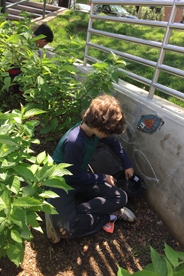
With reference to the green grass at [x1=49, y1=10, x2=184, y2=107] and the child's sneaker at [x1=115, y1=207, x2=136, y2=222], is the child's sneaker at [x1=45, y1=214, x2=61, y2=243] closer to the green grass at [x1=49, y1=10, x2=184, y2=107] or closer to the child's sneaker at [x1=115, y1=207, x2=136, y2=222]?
the child's sneaker at [x1=115, y1=207, x2=136, y2=222]

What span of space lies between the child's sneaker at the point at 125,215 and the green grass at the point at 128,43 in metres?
1.66

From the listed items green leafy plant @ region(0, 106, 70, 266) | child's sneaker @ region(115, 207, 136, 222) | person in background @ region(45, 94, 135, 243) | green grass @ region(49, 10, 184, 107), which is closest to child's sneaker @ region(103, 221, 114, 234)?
person in background @ region(45, 94, 135, 243)

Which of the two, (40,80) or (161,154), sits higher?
(40,80)

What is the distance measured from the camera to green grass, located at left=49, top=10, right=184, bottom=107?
4479mm

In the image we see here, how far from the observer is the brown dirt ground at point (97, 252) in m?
2.04

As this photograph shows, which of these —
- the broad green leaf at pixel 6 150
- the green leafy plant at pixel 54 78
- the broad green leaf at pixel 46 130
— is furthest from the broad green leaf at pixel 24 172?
the broad green leaf at pixel 46 130

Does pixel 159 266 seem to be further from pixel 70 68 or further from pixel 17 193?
pixel 70 68

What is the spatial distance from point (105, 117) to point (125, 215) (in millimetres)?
930

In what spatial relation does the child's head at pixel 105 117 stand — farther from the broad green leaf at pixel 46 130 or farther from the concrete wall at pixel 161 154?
the broad green leaf at pixel 46 130

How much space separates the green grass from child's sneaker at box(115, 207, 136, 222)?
65.2 inches

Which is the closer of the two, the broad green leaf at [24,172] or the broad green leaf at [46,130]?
the broad green leaf at [24,172]

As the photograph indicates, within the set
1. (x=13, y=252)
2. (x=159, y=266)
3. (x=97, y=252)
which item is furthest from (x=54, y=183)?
(x=97, y=252)

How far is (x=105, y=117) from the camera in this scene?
7.40ft

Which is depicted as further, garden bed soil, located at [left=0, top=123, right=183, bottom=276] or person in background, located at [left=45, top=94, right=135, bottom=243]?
person in background, located at [left=45, top=94, right=135, bottom=243]
